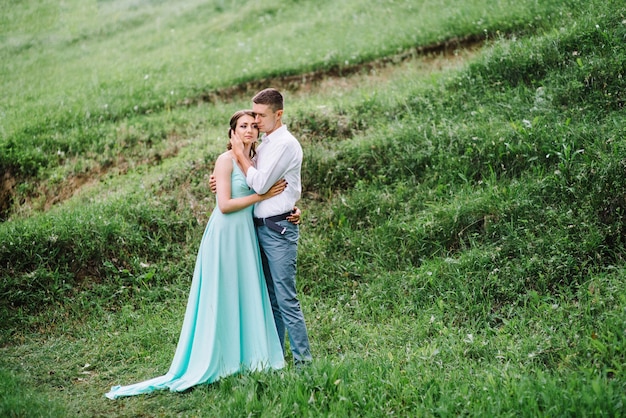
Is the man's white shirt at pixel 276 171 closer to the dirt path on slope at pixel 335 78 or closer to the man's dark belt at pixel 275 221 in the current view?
the man's dark belt at pixel 275 221

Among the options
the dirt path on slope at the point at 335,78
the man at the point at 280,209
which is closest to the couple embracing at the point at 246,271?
the man at the point at 280,209

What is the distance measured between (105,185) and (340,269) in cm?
491

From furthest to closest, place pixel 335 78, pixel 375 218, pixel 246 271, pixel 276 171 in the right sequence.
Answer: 1. pixel 335 78
2. pixel 375 218
3. pixel 246 271
4. pixel 276 171

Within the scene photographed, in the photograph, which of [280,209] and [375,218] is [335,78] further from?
[280,209]

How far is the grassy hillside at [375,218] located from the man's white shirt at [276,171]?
5.39 ft

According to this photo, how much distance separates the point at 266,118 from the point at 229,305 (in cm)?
189

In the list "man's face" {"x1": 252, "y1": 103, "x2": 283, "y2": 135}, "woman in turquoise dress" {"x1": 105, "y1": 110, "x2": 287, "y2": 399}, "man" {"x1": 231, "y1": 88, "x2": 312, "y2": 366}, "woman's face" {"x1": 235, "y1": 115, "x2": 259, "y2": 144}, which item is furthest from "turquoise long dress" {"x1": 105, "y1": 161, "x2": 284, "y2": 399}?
"man's face" {"x1": 252, "y1": 103, "x2": 283, "y2": 135}

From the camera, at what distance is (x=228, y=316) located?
6254 millimetres

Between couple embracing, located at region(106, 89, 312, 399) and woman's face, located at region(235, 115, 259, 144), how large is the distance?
10 mm

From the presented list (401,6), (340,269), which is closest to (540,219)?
(340,269)

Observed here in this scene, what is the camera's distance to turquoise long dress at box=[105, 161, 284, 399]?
6.19 meters

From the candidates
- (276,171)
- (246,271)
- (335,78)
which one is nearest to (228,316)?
(246,271)

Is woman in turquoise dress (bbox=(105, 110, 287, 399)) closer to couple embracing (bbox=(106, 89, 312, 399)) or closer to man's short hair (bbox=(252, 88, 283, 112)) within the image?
couple embracing (bbox=(106, 89, 312, 399))

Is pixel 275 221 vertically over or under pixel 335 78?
over
